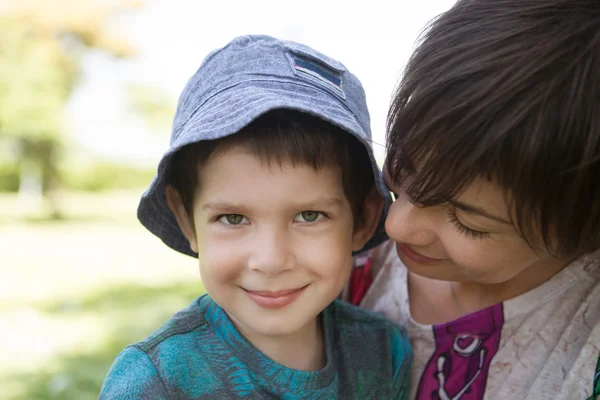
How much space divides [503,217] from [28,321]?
452 centimetres

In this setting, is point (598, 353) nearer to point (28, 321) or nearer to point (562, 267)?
point (562, 267)

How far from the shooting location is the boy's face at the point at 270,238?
59.5 inches

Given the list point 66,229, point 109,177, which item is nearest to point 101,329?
point 66,229

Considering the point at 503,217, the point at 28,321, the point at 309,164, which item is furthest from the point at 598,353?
the point at 28,321

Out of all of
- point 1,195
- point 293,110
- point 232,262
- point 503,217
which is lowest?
point 1,195

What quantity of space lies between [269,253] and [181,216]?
0.39 metres

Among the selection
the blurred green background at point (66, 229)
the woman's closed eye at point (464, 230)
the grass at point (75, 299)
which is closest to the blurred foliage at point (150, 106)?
the blurred green background at point (66, 229)

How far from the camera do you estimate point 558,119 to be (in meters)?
1.35

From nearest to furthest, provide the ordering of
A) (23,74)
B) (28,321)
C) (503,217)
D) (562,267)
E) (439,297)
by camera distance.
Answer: (503,217) < (562,267) < (439,297) < (28,321) < (23,74)

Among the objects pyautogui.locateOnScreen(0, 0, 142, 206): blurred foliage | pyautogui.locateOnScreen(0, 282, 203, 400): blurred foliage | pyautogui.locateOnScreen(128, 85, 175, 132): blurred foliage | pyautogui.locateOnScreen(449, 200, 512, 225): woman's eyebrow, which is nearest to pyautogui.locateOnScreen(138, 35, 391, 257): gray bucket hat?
pyautogui.locateOnScreen(449, 200, 512, 225): woman's eyebrow

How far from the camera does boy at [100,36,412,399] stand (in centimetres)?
150

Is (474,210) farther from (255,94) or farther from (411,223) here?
(255,94)

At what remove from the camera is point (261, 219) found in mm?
1522

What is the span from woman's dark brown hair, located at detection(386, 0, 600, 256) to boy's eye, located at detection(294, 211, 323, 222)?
0.24 m
